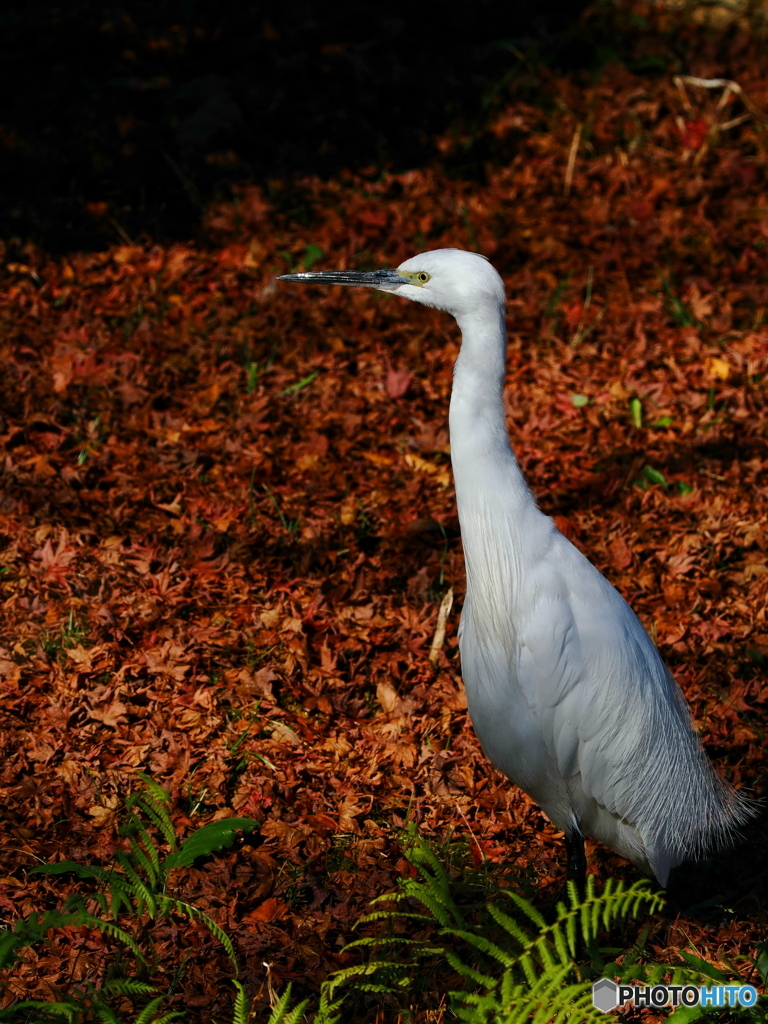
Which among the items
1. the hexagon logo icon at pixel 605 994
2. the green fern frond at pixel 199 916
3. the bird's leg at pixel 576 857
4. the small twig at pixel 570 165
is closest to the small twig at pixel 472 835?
the bird's leg at pixel 576 857

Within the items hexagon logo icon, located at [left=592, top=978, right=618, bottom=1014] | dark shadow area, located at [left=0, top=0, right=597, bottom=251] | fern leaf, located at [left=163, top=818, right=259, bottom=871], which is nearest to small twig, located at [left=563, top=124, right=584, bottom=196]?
dark shadow area, located at [left=0, top=0, right=597, bottom=251]

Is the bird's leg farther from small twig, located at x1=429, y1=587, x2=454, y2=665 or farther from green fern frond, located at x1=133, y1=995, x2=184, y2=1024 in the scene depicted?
green fern frond, located at x1=133, y1=995, x2=184, y2=1024

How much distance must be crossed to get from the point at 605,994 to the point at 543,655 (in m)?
A: 0.93

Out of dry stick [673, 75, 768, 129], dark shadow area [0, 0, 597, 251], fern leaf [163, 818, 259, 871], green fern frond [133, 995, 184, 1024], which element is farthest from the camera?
dry stick [673, 75, 768, 129]

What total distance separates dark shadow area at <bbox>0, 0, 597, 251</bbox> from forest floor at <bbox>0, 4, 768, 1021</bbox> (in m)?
0.31

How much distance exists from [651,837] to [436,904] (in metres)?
0.82

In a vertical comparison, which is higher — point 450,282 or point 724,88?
point 450,282

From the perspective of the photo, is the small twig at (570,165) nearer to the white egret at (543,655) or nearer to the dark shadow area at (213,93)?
the dark shadow area at (213,93)

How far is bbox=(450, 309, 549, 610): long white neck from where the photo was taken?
269cm

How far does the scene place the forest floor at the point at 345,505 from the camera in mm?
3168

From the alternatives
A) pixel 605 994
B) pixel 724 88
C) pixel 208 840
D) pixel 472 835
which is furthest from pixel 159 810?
pixel 724 88

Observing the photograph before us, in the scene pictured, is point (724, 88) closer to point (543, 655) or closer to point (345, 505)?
point (345, 505)

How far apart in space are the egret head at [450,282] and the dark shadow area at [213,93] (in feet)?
11.6

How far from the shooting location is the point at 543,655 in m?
2.76
